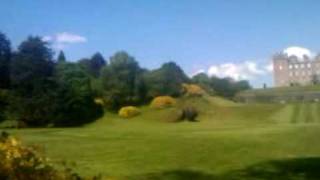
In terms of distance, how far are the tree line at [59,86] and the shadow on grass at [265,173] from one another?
4181cm

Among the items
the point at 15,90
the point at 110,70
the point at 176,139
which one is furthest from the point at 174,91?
the point at 176,139

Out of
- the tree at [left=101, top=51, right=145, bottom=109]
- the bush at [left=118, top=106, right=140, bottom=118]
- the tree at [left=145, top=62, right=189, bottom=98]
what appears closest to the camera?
the bush at [left=118, top=106, right=140, bottom=118]

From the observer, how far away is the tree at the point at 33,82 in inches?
2143

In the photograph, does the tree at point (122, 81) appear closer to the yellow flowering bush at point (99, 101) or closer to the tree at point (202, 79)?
the yellow flowering bush at point (99, 101)

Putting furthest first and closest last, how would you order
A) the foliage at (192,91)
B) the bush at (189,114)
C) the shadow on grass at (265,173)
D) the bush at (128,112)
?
the foliage at (192,91), the bush at (128,112), the bush at (189,114), the shadow on grass at (265,173)

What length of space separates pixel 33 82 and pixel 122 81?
55.5 feet

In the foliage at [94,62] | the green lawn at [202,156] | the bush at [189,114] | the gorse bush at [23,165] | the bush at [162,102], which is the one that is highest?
the foliage at [94,62]

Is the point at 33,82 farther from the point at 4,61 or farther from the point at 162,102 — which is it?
the point at 162,102

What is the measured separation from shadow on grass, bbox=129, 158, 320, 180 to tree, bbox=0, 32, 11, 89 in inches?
1873

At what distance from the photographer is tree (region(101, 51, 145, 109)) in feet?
230

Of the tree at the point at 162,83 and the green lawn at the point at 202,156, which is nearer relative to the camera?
the green lawn at the point at 202,156

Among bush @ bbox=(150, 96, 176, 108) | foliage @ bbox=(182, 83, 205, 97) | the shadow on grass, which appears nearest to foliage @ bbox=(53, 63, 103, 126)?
bush @ bbox=(150, 96, 176, 108)

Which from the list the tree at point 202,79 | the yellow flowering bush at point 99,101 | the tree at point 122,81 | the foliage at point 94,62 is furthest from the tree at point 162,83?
the tree at point 202,79

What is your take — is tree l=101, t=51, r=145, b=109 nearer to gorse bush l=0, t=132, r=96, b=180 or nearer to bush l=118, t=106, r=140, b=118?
bush l=118, t=106, r=140, b=118
